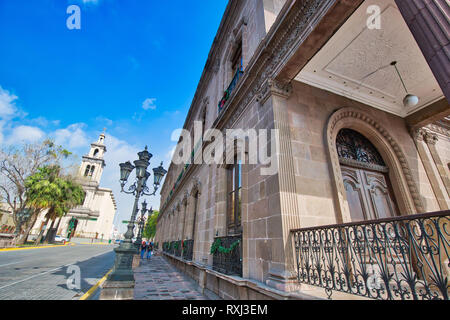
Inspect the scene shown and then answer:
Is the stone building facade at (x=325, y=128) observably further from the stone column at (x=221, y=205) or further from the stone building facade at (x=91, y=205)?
the stone building facade at (x=91, y=205)

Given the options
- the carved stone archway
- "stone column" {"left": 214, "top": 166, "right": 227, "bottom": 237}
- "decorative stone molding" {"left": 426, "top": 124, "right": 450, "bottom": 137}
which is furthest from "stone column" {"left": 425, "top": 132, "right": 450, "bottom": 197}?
"stone column" {"left": 214, "top": 166, "right": 227, "bottom": 237}

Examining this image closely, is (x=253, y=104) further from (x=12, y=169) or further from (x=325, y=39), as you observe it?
(x=12, y=169)

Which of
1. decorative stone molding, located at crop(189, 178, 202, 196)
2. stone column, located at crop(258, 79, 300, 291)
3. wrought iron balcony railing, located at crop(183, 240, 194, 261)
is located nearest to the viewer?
stone column, located at crop(258, 79, 300, 291)

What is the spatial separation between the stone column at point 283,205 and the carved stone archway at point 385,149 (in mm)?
1276

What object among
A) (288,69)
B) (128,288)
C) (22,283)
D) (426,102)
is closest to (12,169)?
(22,283)

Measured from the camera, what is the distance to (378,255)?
10.2 ft

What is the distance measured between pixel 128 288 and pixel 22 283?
4411 mm

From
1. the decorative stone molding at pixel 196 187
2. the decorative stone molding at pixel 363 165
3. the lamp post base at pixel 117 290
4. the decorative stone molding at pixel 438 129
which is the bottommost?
the lamp post base at pixel 117 290

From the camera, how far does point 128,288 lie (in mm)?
4867

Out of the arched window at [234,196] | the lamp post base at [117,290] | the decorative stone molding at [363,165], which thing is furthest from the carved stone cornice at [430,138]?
the lamp post base at [117,290]

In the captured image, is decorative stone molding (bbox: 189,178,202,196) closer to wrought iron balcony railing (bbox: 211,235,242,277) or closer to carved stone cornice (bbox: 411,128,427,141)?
wrought iron balcony railing (bbox: 211,235,242,277)

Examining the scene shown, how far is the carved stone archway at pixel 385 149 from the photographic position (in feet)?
17.4

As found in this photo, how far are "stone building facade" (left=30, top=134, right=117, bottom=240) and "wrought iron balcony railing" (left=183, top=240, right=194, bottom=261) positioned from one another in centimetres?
4528

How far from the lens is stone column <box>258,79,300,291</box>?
354cm
